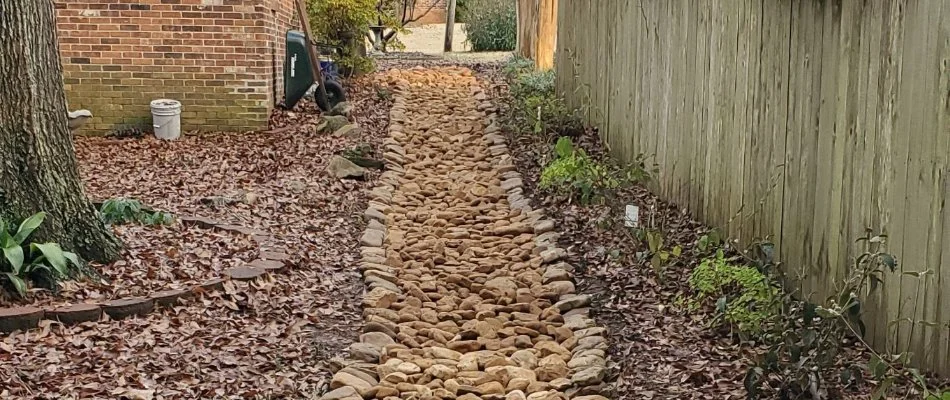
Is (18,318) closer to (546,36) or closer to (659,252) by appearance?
(659,252)

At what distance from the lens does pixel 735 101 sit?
5125mm

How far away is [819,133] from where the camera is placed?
405 centimetres

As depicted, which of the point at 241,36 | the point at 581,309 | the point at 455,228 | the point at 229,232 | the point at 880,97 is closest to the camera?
the point at 880,97

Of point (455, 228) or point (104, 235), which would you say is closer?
point (104, 235)

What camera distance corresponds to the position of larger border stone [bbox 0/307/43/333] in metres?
4.07

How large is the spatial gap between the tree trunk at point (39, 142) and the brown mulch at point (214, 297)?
26cm

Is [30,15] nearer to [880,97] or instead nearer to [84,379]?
[84,379]

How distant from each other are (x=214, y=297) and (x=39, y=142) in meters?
1.11

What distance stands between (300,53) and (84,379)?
710 cm

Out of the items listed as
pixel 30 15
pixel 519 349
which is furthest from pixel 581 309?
pixel 30 15

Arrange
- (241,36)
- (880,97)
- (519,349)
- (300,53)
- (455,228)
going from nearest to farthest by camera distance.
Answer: (880,97), (519,349), (455,228), (241,36), (300,53)

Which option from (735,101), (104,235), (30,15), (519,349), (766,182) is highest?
(30,15)

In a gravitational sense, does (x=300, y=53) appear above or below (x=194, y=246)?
above

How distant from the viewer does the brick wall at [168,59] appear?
945 centimetres
